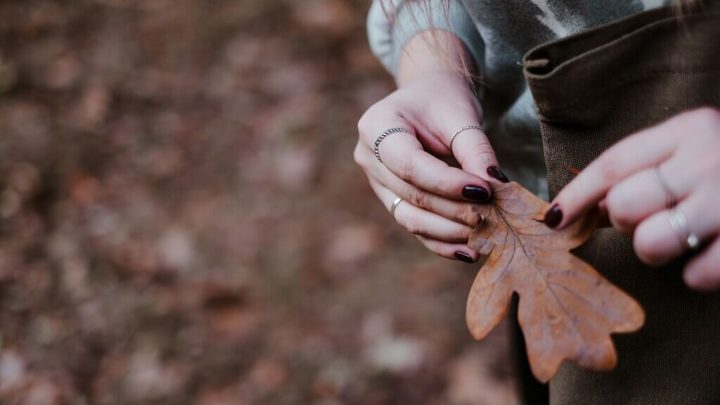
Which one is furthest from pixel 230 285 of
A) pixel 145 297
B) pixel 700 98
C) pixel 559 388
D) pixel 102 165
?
pixel 700 98

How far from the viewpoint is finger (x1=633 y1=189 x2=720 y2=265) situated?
Answer: 0.53m

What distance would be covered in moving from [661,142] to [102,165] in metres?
2.39

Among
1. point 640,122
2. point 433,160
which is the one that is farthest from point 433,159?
point 640,122

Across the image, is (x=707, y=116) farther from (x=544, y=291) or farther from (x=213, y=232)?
(x=213, y=232)

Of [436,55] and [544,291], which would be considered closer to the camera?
[544,291]

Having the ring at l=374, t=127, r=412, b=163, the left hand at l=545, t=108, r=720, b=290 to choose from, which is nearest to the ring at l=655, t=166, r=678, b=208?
the left hand at l=545, t=108, r=720, b=290

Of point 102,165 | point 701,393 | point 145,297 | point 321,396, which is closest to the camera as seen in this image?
point 701,393

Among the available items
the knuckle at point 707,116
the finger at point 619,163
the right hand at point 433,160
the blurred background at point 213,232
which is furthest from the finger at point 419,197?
the blurred background at point 213,232

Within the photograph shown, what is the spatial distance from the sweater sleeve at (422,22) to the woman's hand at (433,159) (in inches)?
3.0

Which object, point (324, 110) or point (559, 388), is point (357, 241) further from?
point (559, 388)

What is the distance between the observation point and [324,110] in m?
2.65

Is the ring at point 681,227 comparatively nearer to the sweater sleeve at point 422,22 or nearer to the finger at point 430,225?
the finger at point 430,225

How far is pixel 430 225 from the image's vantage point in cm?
77

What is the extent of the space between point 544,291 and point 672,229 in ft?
0.50
